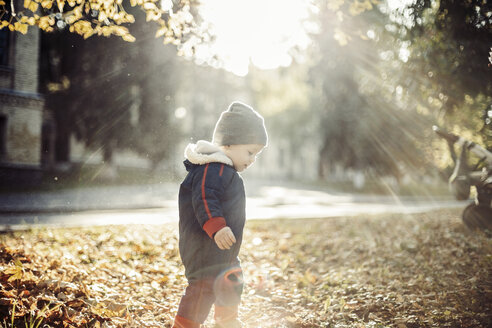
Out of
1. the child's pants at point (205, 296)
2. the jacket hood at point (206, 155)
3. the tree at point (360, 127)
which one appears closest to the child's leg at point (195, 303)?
the child's pants at point (205, 296)

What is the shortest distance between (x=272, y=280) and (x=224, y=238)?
2472 mm

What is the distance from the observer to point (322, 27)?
19.6ft

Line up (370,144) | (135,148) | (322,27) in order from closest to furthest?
(322,27) < (135,148) < (370,144)

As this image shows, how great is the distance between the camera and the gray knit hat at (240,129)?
8.93 feet

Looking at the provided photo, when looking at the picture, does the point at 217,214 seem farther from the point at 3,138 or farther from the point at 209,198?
the point at 3,138

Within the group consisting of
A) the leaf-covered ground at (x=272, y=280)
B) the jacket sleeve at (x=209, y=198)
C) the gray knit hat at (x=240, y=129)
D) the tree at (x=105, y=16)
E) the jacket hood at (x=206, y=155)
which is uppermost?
the tree at (x=105, y=16)

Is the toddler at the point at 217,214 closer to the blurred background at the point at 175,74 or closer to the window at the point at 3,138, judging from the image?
the blurred background at the point at 175,74

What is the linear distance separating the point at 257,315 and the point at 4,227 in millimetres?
5105

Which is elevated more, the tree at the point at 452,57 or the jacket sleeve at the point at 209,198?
the tree at the point at 452,57

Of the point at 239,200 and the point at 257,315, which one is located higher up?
the point at 239,200

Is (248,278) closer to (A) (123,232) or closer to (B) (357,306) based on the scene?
(B) (357,306)

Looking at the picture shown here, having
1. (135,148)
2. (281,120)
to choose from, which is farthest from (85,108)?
(281,120)

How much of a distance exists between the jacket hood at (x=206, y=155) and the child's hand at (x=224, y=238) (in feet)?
1.58

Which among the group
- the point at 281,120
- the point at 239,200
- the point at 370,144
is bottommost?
the point at 239,200
